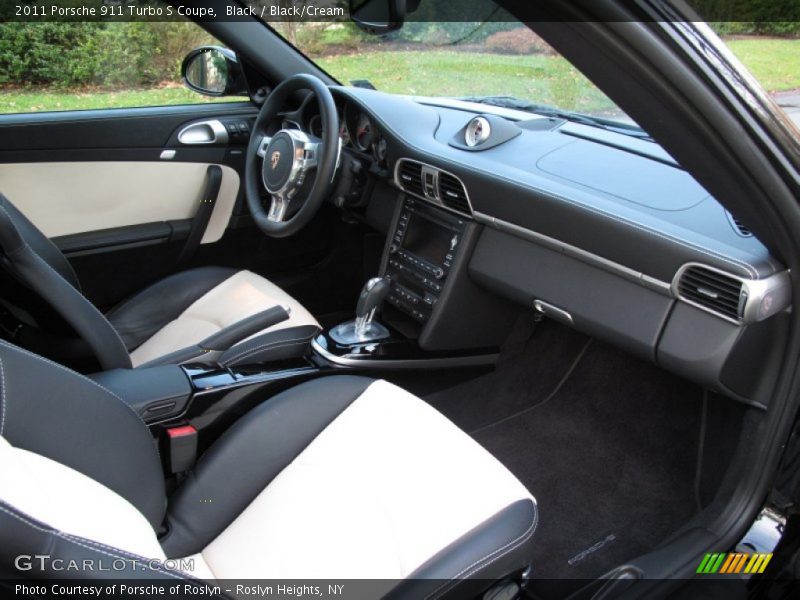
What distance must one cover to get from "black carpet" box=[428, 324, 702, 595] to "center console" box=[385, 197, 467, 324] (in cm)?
34

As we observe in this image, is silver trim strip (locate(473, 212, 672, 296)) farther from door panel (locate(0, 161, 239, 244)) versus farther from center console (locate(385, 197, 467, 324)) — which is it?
door panel (locate(0, 161, 239, 244))

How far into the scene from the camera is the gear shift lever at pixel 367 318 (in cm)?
224

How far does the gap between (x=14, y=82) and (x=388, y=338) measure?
154 cm

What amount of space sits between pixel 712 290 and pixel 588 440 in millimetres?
957

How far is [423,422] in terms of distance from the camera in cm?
160

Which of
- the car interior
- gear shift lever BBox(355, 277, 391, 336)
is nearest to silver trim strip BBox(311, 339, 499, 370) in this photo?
the car interior

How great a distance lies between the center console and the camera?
→ 7.48 feet

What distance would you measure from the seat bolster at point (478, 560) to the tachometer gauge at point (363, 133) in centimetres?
150

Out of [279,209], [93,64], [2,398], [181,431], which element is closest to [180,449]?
[181,431]

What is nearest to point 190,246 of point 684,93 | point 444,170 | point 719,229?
point 444,170

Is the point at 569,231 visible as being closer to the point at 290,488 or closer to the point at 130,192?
the point at 290,488

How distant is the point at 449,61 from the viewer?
8.09 feet

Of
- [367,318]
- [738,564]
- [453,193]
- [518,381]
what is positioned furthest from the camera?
[518,381]

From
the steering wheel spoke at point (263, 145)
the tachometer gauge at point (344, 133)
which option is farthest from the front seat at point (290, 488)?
the tachometer gauge at point (344, 133)
